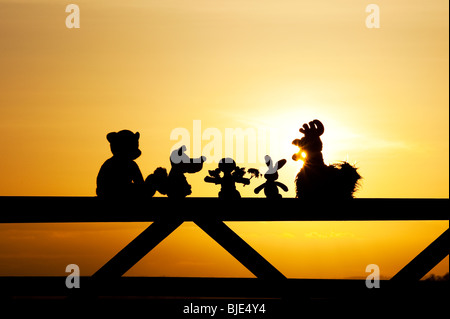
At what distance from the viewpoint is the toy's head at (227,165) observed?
193 inches

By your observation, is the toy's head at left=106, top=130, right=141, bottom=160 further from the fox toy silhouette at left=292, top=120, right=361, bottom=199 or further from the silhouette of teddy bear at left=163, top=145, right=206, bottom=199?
the fox toy silhouette at left=292, top=120, right=361, bottom=199

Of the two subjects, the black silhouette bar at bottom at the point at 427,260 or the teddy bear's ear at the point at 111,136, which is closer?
the black silhouette bar at bottom at the point at 427,260

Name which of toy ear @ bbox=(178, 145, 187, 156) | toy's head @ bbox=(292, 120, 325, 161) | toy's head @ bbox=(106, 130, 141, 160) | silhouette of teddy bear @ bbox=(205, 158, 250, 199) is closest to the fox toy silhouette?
toy's head @ bbox=(292, 120, 325, 161)

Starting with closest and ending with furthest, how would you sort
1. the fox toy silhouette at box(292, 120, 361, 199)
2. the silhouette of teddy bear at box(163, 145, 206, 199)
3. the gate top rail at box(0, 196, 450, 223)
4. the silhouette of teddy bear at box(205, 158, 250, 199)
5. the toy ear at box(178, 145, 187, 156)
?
the gate top rail at box(0, 196, 450, 223)
the fox toy silhouette at box(292, 120, 361, 199)
the silhouette of teddy bear at box(163, 145, 206, 199)
the silhouette of teddy bear at box(205, 158, 250, 199)
the toy ear at box(178, 145, 187, 156)

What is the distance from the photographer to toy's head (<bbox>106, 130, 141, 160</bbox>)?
4.99m

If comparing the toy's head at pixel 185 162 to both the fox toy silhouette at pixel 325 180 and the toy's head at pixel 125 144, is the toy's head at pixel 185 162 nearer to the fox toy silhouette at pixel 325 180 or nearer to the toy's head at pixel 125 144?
the toy's head at pixel 125 144

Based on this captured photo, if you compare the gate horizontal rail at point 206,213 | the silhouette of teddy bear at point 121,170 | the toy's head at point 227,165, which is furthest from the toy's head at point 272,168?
the gate horizontal rail at point 206,213

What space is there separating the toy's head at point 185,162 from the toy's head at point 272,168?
0.51 m

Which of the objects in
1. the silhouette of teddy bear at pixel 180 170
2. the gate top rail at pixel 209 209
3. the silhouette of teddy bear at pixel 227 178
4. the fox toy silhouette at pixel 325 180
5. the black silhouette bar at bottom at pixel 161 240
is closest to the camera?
the gate top rail at pixel 209 209

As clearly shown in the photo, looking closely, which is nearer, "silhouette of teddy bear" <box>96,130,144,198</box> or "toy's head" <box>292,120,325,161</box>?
"silhouette of teddy bear" <box>96,130,144,198</box>

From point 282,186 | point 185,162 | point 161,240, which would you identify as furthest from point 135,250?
point 282,186

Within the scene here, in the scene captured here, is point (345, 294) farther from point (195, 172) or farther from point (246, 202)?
point (195, 172)

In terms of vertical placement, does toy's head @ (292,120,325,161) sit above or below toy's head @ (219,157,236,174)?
above

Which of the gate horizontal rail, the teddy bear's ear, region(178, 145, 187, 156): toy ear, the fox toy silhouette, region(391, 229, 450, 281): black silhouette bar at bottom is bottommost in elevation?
region(391, 229, 450, 281): black silhouette bar at bottom
